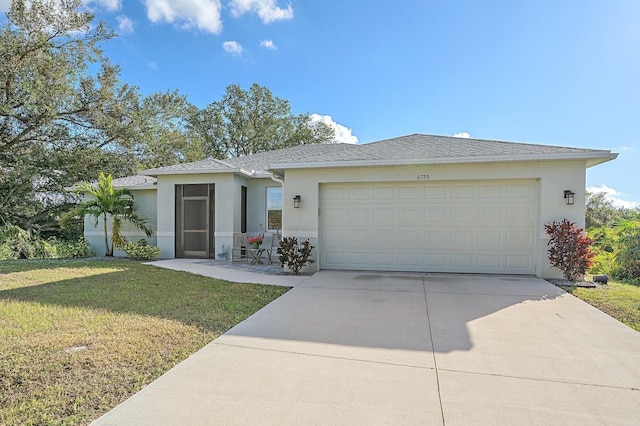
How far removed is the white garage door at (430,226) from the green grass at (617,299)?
4.74 feet

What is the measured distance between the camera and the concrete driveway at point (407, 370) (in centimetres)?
251

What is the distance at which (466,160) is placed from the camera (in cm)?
775

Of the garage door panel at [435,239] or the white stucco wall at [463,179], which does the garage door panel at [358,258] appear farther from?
the garage door panel at [435,239]

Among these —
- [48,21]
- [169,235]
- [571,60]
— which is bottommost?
[169,235]

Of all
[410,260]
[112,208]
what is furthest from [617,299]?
[112,208]

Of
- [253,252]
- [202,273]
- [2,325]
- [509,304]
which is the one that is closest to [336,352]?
[509,304]

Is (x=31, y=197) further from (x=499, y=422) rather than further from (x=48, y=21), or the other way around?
(x=499, y=422)

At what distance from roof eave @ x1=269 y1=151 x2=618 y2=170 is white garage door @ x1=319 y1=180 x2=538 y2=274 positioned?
640 millimetres

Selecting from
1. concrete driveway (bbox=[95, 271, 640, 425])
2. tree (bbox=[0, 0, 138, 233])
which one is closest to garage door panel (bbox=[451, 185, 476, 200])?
concrete driveway (bbox=[95, 271, 640, 425])

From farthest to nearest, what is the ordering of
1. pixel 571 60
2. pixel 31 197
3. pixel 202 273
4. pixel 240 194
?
pixel 31 197, pixel 240 194, pixel 571 60, pixel 202 273

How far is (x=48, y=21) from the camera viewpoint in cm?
1335

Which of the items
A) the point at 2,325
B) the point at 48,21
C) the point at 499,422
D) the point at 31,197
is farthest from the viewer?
the point at 31,197

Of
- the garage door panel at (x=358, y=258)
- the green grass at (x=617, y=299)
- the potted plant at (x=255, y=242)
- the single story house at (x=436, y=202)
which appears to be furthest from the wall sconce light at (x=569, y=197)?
the potted plant at (x=255, y=242)

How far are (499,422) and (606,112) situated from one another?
1282 centimetres
